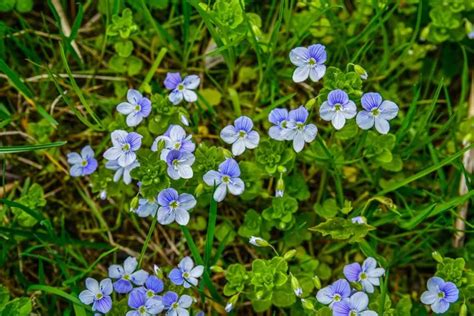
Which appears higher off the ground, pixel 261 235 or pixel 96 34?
pixel 96 34

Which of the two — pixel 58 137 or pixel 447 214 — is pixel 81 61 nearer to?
pixel 58 137

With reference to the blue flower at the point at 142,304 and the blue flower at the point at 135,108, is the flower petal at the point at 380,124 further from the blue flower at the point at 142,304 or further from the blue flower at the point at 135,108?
the blue flower at the point at 142,304

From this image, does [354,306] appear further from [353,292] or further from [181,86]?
[181,86]

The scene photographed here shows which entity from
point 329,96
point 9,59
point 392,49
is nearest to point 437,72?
point 392,49

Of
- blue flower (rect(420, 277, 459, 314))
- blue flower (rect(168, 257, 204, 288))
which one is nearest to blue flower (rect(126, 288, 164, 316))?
blue flower (rect(168, 257, 204, 288))

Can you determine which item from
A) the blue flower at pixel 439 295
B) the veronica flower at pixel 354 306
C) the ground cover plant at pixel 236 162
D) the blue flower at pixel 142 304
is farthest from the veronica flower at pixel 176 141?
the blue flower at pixel 439 295

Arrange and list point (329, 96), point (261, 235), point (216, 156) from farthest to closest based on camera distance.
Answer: point (261, 235) < point (216, 156) < point (329, 96)
